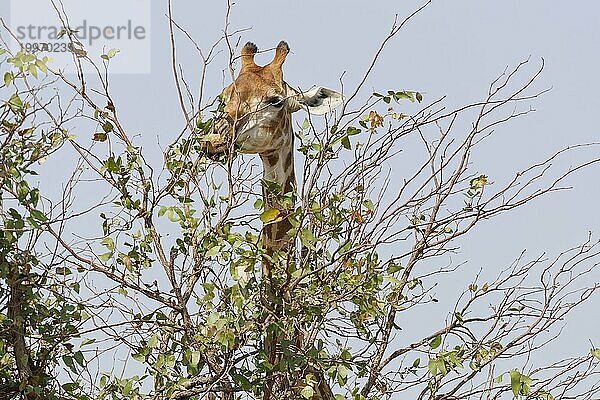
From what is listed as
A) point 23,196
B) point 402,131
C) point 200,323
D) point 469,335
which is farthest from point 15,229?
point 469,335

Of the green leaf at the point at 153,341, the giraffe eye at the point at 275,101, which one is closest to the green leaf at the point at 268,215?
the green leaf at the point at 153,341

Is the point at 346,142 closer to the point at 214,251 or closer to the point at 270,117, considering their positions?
the point at 214,251

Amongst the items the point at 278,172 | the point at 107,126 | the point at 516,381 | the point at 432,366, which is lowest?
the point at 516,381

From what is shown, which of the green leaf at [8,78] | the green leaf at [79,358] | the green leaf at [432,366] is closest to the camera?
the green leaf at [8,78]

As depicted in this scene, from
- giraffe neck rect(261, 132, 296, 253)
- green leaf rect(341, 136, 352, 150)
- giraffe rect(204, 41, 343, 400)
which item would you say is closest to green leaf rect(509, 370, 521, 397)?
giraffe rect(204, 41, 343, 400)

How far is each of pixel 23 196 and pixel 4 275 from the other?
268 mm

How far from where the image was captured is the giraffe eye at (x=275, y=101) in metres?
3.34

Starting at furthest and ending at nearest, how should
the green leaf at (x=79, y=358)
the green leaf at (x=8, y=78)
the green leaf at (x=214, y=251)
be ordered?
the green leaf at (x=79, y=358) → the green leaf at (x=8, y=78) → the green leaf at (x=214, y=251)

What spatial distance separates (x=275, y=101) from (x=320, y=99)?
→ 14 cm

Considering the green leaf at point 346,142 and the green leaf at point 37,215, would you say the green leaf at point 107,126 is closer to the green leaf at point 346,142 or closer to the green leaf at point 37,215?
the green leaf at point 37,215

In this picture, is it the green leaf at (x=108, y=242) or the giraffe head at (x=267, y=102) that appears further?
the giraffe head at (x=267, y=102)

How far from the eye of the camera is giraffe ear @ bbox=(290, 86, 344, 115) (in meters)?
3.33

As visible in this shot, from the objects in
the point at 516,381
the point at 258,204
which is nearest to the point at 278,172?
the point at 258,204

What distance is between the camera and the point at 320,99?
336cm
